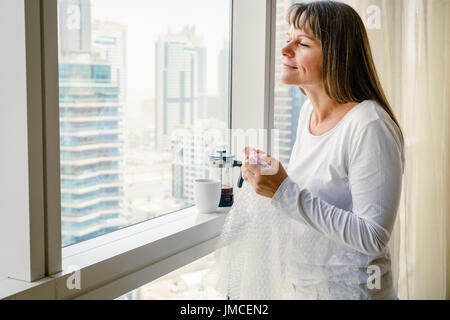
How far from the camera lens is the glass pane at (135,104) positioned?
113 centimetres


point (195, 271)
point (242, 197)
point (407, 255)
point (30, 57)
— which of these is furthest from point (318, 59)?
point (407, 255)

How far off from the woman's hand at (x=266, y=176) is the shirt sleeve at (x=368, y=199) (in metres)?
0.05

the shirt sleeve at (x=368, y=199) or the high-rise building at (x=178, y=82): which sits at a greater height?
the high-rise building at (x=178, y=82)

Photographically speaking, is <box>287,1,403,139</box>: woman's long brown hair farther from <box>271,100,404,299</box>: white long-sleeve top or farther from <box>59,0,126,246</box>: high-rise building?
<box>59,0,126,246</box>: high-rise building

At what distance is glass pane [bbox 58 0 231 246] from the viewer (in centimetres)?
113

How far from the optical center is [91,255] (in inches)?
43.4

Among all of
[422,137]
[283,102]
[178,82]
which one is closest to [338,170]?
[178,82]

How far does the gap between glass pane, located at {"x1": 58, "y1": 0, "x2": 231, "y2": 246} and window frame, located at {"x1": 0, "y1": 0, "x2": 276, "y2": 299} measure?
0.06 meters

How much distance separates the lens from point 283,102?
183 cm

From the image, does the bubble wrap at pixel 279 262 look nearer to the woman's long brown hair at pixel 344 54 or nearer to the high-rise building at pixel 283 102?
the woman's long brown hair at pixel 344 54

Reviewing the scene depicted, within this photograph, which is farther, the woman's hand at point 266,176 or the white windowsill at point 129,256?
the woman's hand at point 266,176

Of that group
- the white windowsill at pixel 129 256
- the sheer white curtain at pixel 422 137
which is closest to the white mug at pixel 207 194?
the white windowsill at pixel 129 256

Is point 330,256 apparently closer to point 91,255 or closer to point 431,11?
point 91,255

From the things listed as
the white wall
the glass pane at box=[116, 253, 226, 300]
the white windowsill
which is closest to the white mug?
the white windowsill
